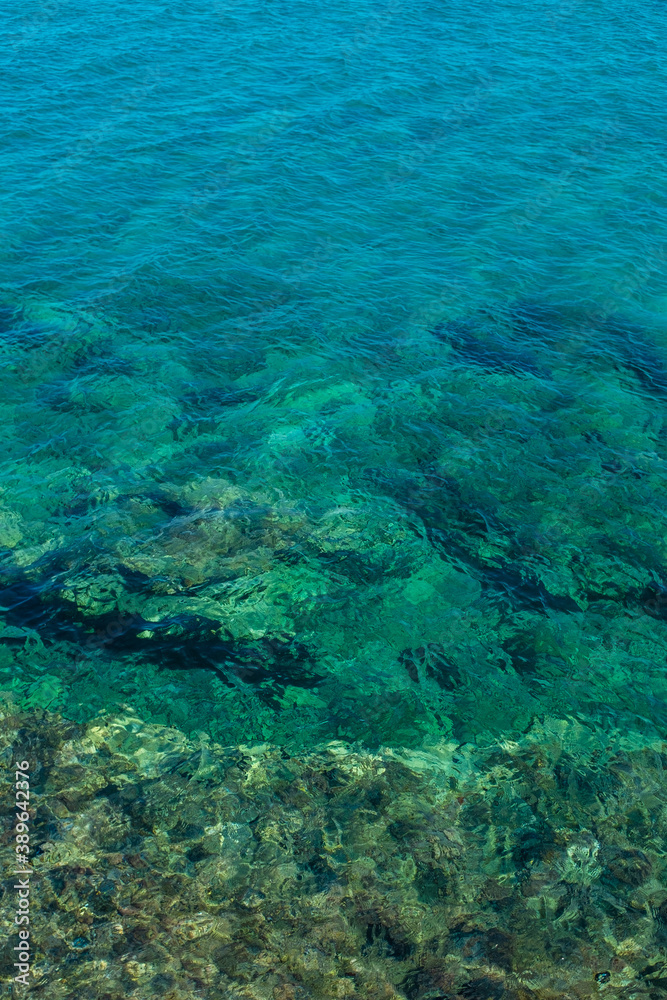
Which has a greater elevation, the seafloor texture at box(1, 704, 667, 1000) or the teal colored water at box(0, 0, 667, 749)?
the teal colored water at box(0, 0, 667, 749)

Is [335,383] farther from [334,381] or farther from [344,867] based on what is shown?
[344,867]

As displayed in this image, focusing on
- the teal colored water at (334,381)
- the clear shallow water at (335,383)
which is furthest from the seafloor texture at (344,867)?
the teal colored water at (334,381)

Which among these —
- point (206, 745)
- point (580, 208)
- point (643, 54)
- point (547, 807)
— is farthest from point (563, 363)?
point (643, 54)

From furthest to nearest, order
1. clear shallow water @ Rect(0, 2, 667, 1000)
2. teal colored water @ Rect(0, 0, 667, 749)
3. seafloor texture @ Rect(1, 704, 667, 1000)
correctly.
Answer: teal colored water @ Rect(0, 0, 667, 749), clear shallow water @ Rect(0, 2, 667, 1000), seafloor texture @ Rect(1, 704, 667, 1000)

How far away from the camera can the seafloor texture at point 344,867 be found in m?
25.3

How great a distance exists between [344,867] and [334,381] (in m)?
28.8

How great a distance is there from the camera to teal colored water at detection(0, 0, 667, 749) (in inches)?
1358

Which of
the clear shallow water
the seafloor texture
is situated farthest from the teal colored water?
the seafloor texture

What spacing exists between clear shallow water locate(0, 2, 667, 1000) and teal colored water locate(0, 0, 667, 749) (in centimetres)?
20

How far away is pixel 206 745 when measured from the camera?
31344 millimetres

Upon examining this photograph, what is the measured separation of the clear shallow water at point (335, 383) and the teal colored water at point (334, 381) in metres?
0.20

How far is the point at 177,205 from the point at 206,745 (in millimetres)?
44892

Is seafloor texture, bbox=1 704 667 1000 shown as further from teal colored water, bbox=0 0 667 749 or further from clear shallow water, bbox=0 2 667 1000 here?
teal colored water, bbox=0 0 667 749

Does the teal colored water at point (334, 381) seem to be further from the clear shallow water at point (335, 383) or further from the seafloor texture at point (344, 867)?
the seafloor texture at point (344, 867)
